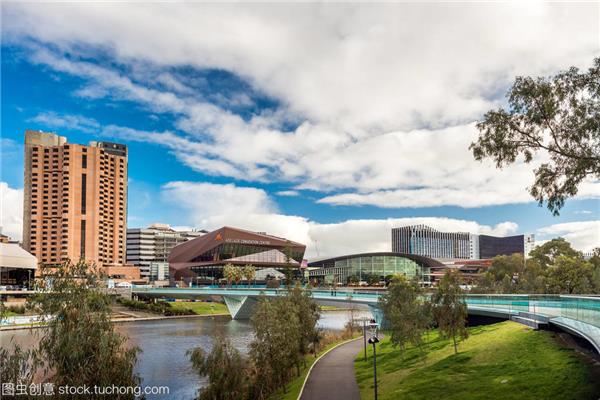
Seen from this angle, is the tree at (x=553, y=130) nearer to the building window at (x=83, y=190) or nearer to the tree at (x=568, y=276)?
the tree at (x=568, y=276)

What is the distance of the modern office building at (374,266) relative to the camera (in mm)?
180750

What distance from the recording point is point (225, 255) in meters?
179

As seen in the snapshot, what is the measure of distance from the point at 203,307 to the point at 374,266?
223ft

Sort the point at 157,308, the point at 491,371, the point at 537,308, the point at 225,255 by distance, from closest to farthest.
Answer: the point at 491,371
the point at 537,308
the point at 157,308
the point at 225,255

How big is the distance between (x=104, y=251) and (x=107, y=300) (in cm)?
17945

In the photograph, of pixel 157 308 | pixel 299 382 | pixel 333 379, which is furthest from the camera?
pixel 157 308

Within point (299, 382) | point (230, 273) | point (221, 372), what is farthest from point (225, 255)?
point (221, 372)

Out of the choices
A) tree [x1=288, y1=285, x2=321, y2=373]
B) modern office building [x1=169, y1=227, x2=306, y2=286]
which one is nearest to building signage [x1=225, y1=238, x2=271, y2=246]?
modern office building [x1=169, y1=227, x2=306, y2=286]

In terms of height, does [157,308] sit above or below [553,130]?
below

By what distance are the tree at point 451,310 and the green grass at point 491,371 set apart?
5.62ft

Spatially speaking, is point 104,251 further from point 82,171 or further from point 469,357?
point 469,357

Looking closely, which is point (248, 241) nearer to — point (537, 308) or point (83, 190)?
point (83, 190)

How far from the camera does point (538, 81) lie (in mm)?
25844

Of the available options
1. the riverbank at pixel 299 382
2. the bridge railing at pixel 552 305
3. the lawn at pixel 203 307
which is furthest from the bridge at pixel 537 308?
the lawn at pixel 203 307
